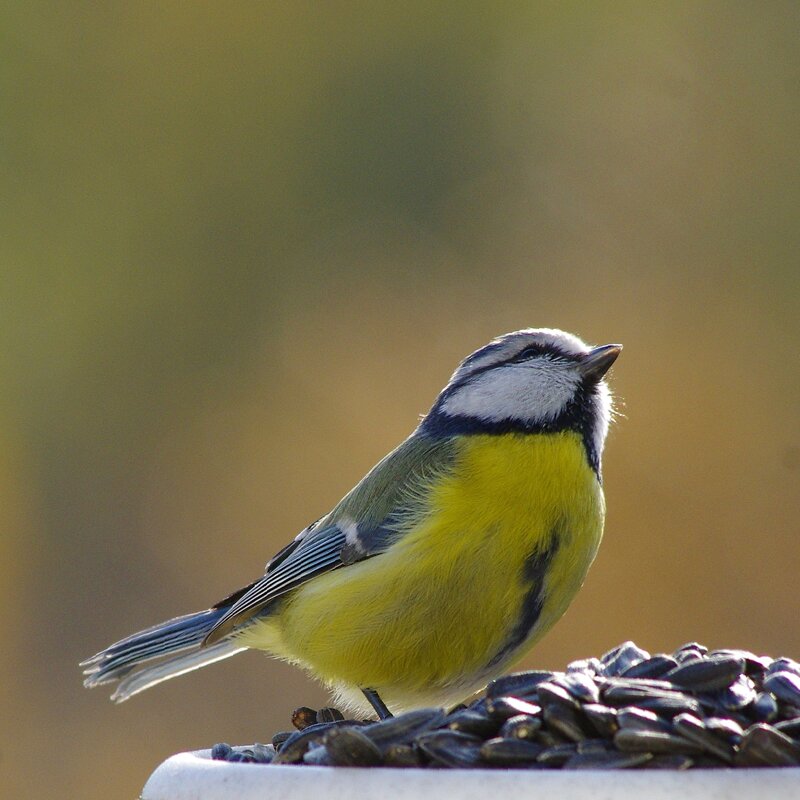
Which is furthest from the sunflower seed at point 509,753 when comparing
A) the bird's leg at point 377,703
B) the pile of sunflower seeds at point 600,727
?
the bird's leg at point 377,703

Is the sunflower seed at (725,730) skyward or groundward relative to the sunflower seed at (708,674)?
skyward

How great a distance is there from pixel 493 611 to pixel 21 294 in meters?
3.33

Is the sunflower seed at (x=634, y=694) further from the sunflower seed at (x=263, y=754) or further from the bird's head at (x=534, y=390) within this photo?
the bird's head at (x=534, y=390)

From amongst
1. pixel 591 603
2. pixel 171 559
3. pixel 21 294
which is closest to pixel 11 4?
pixel 21 294

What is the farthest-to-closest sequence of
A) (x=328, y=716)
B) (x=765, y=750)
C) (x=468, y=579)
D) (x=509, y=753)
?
(x=468, y=579), (x=328, y=716), (x=509, y=753), (x=765, y=750)

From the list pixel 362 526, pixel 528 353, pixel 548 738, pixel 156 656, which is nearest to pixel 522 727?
pixel 548 738

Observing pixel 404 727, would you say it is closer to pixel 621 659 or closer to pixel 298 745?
pixel 298 745

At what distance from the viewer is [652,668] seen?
5.87 feet

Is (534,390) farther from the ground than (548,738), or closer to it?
farther from the ground

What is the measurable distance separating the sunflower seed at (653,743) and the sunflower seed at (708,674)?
25cm

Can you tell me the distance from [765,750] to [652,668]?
16.2 inches

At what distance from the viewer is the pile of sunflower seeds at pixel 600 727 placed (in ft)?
4.64

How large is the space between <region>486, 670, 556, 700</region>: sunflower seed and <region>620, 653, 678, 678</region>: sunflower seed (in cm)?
13

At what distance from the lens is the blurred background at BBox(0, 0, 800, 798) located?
413 cm
